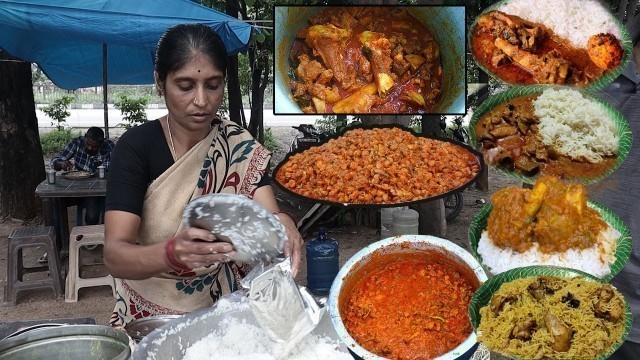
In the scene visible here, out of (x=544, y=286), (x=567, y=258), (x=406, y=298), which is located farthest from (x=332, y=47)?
(x=544, y=286)

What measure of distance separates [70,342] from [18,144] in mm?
6311

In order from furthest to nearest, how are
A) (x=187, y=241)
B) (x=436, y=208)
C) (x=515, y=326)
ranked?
(x=436, y=208) < (x=187, y=241) < (x=515, y=326)

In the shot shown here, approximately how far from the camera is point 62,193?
528 cm

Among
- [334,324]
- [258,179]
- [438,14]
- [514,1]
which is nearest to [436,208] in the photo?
[438,14]

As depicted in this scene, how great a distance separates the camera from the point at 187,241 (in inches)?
54.7

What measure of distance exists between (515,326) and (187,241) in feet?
2.43

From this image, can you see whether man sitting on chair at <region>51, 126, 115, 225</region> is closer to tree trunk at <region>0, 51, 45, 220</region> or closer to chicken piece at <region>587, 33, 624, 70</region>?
tree trunk at <region>0, 51, 45, 220</region>

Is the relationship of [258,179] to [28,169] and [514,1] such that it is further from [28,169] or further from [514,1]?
[28,169]

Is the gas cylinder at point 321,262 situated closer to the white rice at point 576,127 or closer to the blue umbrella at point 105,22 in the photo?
the blue umbrella at point 105,22

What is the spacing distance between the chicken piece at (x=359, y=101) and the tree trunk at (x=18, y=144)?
5.31 m

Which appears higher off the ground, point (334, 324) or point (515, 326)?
point (515, 326)

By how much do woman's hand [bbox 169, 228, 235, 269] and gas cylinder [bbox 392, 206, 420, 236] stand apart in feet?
14.3

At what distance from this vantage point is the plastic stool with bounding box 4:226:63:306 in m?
4.90

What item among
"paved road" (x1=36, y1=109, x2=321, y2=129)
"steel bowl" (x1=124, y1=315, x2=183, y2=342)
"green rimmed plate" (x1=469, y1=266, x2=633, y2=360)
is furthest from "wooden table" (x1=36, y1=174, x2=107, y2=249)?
"paved road" (x1=36, y1=109, x2=321, y2=129)
